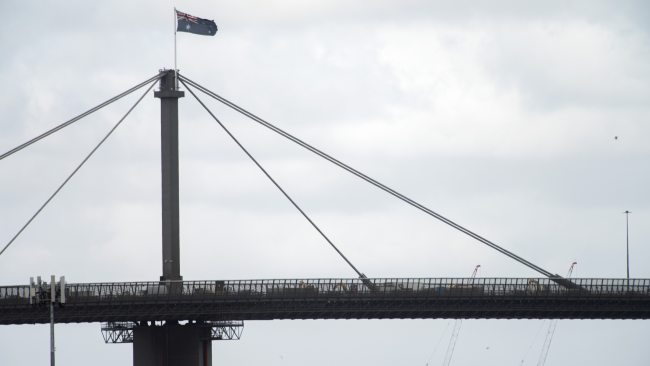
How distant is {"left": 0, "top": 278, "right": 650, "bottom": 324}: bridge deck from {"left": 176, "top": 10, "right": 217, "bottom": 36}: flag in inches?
885

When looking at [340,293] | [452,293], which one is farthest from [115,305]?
[452,293]

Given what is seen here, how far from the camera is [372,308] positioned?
164 m

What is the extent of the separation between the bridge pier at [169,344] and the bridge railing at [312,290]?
700 cm

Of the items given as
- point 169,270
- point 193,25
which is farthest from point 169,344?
point 193,25

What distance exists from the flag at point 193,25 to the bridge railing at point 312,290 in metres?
22.4

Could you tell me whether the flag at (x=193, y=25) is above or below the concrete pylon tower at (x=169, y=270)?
above

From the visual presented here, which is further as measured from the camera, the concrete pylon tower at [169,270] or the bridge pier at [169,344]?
the bridge pier at [169,344]

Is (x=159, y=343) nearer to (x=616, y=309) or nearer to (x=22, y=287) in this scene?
(x=22, y=287)

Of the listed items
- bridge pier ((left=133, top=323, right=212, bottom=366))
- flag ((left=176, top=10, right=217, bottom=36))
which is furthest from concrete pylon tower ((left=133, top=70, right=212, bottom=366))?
flag ((left=176, top=10, right=217, bottom=36))

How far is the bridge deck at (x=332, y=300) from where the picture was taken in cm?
15850

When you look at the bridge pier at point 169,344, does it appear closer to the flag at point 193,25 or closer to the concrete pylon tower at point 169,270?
the concrete pylon tower at point 169,270

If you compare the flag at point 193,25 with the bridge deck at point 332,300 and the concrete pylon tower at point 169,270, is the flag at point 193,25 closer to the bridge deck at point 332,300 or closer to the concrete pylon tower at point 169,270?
the concrete pylon tower at point 169,270

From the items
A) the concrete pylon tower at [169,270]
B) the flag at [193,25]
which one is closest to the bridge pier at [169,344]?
the concrete pylon tower at [169,270]

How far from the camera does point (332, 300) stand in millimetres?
162125
